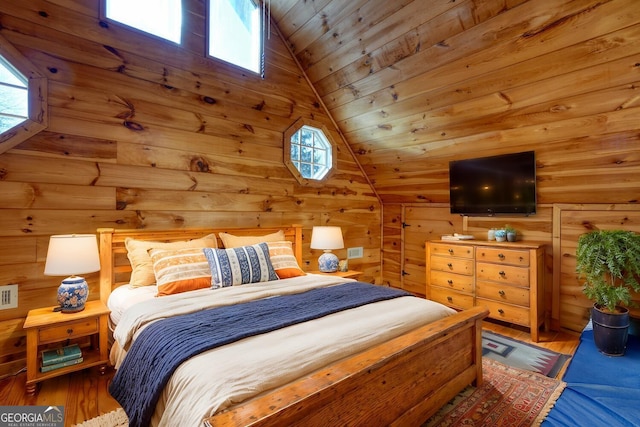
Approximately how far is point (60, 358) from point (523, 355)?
3.44 metres

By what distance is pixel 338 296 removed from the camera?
7.04 ft

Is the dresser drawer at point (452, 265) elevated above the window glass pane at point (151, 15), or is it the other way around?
the window glass pane at point (151, 15)

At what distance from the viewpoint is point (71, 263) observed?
2094 millimetres

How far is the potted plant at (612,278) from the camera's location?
2.41m

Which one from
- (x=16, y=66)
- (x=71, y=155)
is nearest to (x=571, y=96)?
(x=71, y=155)

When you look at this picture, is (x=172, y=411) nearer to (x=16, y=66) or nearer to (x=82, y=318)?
(x=82, y=318)

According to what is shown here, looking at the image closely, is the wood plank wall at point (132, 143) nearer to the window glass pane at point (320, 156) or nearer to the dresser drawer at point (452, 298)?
the window glass pane at point (320, 156)

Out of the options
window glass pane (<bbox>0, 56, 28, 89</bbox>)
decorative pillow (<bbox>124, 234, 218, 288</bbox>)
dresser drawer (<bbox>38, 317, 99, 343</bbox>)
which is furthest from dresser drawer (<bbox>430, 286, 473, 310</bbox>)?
window glass pane (<bbox>0, 56, 28, 89</bbox>)

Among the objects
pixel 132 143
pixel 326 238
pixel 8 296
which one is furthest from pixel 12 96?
pixel 326 238

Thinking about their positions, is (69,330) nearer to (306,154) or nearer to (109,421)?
(109,421)

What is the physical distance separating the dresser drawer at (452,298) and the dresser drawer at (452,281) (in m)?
0.05

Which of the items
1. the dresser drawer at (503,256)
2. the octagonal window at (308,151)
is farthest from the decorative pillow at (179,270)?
the dresser drawer at (503,256)

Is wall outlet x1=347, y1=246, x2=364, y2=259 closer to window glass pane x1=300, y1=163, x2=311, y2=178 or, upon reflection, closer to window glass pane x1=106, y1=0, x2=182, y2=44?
window glass pane x1=300, y1=163, x2=311, y2=178

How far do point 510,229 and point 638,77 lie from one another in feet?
5.39
